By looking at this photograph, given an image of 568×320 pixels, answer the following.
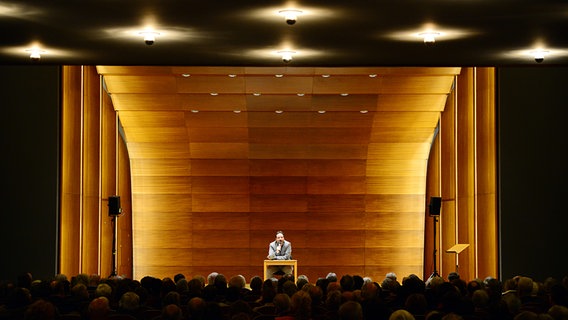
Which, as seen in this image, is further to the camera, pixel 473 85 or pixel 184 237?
pixel 184 237

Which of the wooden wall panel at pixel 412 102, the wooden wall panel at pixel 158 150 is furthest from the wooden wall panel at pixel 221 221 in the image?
the wooden wall panel at pixel 412 102

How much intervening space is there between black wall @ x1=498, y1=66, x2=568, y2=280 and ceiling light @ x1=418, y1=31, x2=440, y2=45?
13.3 feet

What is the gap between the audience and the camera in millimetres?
6699

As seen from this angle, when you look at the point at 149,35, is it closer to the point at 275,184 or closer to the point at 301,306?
the point at 301,306

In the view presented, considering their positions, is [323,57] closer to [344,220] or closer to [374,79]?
[374,79]

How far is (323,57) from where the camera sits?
40.8 feet

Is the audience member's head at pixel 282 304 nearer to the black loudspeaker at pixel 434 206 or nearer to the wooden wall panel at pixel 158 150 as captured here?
the black loudspeaker at pixel 434 206

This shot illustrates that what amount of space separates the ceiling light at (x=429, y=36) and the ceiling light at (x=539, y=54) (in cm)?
166

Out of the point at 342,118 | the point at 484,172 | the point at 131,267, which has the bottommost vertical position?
the point at 131,267

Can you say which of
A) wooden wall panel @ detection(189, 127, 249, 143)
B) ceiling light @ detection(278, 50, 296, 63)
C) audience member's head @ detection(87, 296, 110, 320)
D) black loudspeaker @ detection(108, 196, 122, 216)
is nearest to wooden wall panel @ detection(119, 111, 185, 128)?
wooden wall panel @ detection(189, 127, 249, 143)

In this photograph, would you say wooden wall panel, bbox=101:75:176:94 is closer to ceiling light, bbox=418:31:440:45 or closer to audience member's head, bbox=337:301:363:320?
ceiling light, bbox=418:31:440:45

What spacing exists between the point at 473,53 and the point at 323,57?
1.92m

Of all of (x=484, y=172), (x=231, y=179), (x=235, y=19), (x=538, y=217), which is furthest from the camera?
(x=231, y=179)

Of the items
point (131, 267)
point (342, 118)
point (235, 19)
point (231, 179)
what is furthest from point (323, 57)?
point (131, 267)
